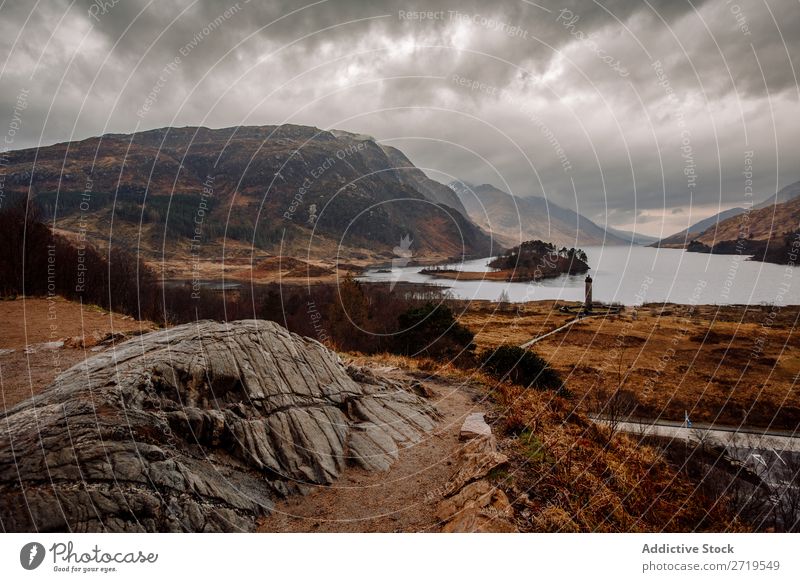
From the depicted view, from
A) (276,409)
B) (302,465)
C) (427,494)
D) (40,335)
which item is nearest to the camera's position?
(427,494)

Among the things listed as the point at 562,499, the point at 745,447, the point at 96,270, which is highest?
the point at 96,270

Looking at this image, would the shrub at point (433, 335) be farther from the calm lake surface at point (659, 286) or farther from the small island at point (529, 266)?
the calm lake surface at point (659, 286)

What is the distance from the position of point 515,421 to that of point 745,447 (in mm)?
21857

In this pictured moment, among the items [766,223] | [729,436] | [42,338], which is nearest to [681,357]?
[729,436]

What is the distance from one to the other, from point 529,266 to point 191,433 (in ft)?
252

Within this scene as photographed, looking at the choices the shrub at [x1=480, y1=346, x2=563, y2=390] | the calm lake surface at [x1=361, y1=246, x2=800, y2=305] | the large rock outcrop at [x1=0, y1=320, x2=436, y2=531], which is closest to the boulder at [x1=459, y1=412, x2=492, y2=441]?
the large rock outcrop at [x1=0, y1=320, x2=436, y2=531]

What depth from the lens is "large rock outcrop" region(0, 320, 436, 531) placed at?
5.48 metres

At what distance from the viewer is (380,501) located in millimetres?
8203

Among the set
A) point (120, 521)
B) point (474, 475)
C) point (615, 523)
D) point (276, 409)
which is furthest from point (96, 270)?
point (615, 523)

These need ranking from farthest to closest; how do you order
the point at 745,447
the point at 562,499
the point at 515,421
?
the point at 745,447 → the point at 515,421 → the point at 562,499

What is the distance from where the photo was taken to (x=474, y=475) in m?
7.91

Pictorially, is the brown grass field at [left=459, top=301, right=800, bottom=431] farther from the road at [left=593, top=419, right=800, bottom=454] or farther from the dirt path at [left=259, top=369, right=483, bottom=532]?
the dirt path at [left=259, top=369, right=483, bottom=532]

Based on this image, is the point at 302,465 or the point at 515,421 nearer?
the point at 302,465

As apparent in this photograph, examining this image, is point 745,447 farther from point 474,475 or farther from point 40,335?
point 40,335
